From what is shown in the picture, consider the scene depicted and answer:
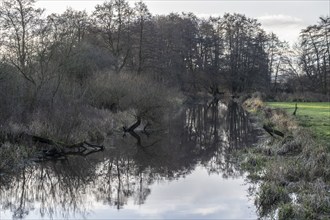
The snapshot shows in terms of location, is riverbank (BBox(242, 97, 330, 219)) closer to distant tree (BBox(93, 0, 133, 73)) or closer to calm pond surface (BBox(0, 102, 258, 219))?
calm pond surface (BBox(0, 102, 258, 219))

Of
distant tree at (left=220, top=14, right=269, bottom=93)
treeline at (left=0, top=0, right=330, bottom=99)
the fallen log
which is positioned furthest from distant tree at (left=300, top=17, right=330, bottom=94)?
the fallen log

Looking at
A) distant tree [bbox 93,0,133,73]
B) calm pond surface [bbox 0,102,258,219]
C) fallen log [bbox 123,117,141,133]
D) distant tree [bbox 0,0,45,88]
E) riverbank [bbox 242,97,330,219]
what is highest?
distant tree [bbox 93,0,133,73]

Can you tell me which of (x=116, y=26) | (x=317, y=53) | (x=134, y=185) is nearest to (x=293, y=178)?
(x=134, y=185)

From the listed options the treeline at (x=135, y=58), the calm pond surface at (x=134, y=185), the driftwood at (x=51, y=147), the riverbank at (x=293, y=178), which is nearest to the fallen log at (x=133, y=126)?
the treeline at (x=135, y=58)

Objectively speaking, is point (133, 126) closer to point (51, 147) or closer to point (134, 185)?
point (51, 147)

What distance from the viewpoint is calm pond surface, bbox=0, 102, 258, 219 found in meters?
12.3

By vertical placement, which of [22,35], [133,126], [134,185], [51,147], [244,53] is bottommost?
[134,185]

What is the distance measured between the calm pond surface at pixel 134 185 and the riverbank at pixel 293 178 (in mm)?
616

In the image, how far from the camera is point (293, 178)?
13.1 meters

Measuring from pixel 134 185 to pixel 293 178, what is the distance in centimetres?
562

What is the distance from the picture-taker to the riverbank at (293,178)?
10.3m

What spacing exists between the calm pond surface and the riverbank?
62 centimetres

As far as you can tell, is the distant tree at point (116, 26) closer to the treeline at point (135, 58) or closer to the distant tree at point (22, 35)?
the treeline at point (135, 58)

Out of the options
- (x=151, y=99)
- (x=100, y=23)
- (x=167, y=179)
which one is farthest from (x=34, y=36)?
(x=100, y=23)
